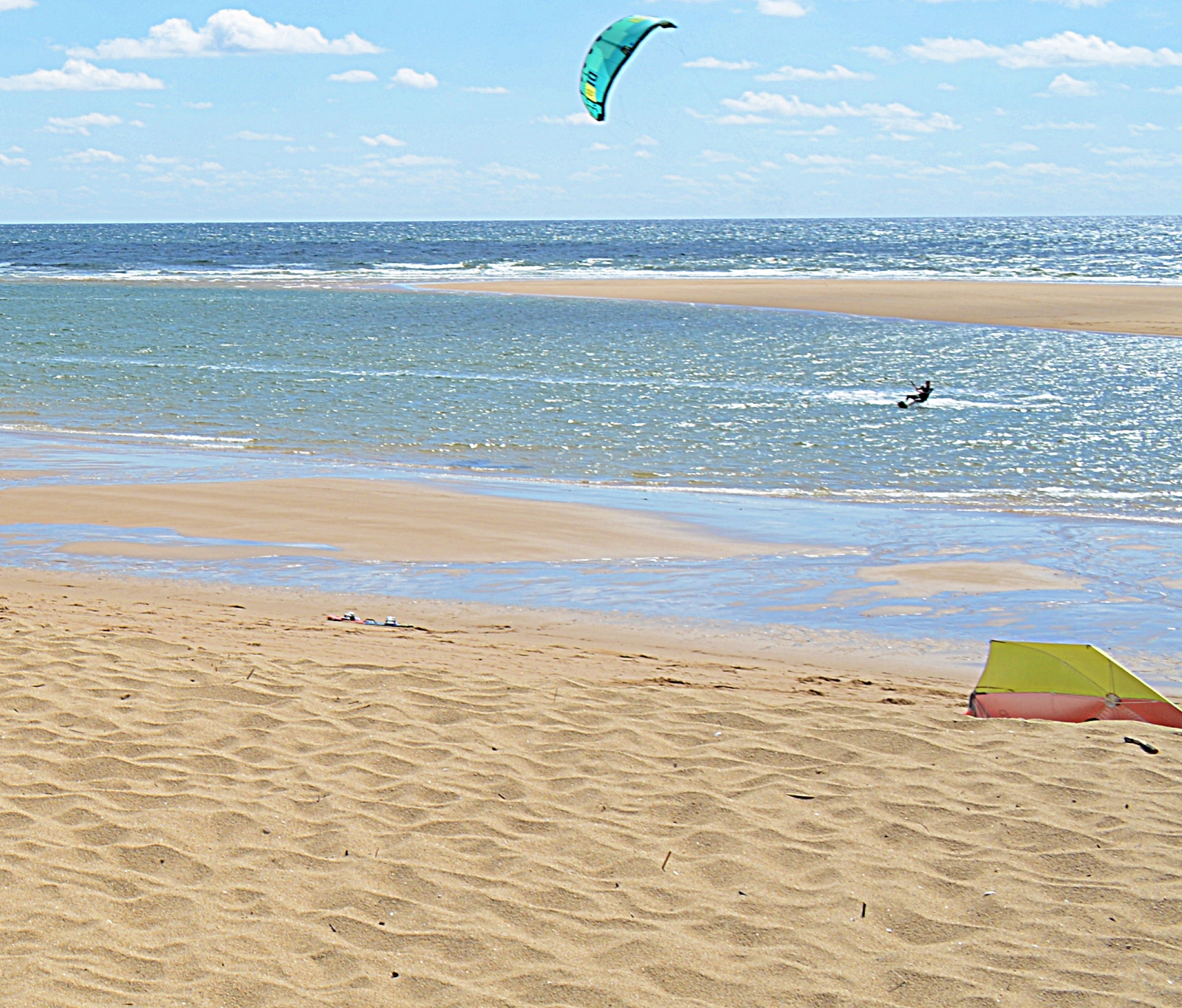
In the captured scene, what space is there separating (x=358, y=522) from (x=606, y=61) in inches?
245

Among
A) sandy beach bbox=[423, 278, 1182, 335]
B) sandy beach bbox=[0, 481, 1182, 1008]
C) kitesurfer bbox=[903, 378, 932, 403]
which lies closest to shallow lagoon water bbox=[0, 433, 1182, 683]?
sandy beach bbox=[0, 481, 1182, 1008]

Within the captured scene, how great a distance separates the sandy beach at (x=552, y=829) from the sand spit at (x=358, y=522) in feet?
7.33

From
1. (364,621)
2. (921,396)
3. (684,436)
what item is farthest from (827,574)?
(921,396)

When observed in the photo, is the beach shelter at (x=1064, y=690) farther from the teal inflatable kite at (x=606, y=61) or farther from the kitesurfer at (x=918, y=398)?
the kitesurfer at (x=918, y=398)

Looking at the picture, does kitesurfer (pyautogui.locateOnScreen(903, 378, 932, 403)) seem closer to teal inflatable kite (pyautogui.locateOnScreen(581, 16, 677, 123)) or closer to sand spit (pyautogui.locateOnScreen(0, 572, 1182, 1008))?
teal inflatable kite (pyautogui.locateOnScreen(581, 16, 677, 123))

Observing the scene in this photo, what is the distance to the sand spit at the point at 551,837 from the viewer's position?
3531 mm

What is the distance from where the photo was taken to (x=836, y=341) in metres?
26.6

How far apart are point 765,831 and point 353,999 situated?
180cm

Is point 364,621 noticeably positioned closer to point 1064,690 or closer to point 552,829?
point 552,829

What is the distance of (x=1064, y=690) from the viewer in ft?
19.1

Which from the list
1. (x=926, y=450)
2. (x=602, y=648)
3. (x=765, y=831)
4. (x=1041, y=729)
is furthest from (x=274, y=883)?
(x=926, y=450)

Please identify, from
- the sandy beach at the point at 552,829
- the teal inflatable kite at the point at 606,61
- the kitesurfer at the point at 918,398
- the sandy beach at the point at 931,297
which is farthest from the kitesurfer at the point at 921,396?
the sandy beach at the point at 931,297

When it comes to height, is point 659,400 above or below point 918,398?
Answer: below

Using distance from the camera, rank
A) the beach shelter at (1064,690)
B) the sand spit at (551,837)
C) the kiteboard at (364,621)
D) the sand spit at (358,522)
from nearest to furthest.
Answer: the sand spit at (551,837) < the beach shelter at (1064,690) < the kiteboard at (364,621) < the sand spit at (358,522)
